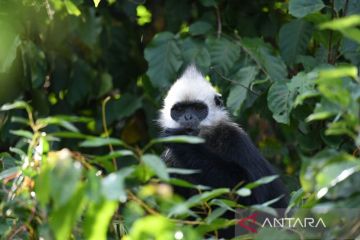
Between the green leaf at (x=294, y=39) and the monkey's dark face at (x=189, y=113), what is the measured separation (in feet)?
1.96

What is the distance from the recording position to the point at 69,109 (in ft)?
21.1

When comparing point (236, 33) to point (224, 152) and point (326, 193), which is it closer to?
point (224, 152)

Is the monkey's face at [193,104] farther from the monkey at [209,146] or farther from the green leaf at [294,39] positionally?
the green leaf at [294,39]

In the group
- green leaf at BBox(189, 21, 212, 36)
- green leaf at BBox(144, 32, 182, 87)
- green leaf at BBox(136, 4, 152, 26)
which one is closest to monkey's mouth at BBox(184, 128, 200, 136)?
green leaf at BBox(144, 32, 182, 87)

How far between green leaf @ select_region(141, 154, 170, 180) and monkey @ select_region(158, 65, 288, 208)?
2256mm

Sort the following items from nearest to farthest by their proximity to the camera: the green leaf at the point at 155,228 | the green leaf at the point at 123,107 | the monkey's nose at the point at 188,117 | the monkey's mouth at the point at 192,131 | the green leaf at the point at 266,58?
the green leaf at the point at 155,228, the monkey's mouth at the point at 192,131, the green leaf at the point at 266,58, the monkey's nose at the point at 188,117, the green leaf at the point at 123,107

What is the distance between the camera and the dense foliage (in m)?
2.16

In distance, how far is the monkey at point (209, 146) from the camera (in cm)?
457

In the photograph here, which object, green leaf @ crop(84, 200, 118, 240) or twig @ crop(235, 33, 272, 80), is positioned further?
twig @ crop(235, 33, 272, 80)

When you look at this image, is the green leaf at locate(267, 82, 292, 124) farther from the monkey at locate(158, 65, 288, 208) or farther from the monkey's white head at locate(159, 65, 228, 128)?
the monkey's white head at locate(159, 65, 228, 128)

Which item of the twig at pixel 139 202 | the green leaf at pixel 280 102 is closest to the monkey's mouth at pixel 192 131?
the green leaf at pixel 280 102

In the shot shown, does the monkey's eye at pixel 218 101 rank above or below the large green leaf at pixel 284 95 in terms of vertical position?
below

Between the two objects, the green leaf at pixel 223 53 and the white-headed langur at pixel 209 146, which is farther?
the green leaf at pixel 223 53

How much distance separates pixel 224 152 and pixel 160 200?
243 cm
